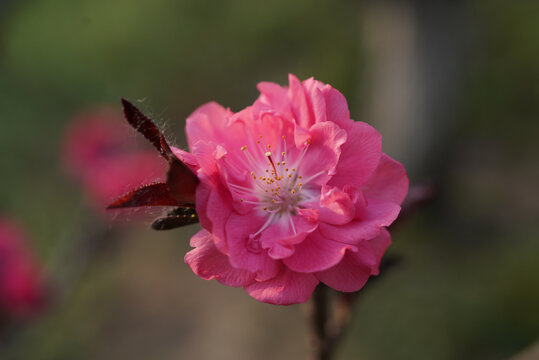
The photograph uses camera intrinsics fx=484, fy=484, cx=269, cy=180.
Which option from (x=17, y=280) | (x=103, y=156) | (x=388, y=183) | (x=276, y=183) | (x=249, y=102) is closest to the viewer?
(x=388, y=183)

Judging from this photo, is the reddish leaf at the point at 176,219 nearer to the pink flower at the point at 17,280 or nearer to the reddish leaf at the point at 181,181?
the reddish leaf at the point at 181,181

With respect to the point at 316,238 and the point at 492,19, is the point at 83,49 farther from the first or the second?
the point at 316,238

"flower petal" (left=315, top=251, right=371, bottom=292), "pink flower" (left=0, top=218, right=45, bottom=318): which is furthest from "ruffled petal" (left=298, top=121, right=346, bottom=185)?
"pink flower" (left=0, top=218, right=45, bottom=318)

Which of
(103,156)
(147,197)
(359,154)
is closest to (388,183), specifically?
(359,154)

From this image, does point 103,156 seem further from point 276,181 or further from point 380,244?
point 380,244

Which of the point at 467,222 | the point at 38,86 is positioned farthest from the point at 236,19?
the point at 467,222

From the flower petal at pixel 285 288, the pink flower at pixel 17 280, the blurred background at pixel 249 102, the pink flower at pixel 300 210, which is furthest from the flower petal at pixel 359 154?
the pink flower at pixel 17 280

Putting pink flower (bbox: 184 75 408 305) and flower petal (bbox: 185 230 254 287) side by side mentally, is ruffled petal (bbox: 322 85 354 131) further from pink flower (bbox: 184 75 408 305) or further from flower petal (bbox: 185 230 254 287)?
flower petal (bbox: 185 230 254 287)
